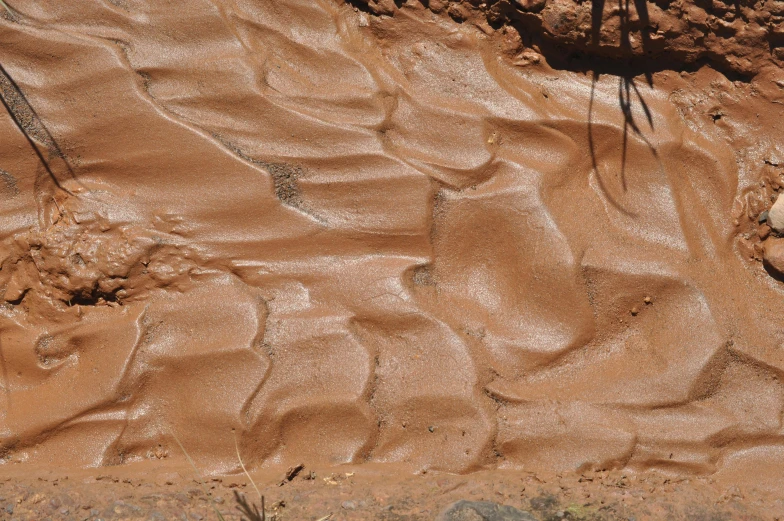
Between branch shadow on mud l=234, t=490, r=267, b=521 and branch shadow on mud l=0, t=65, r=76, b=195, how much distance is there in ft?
4.27

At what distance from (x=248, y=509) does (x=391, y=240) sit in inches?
41.5

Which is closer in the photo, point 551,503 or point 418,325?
point 551,503

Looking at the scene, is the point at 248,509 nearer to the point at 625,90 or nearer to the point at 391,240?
the point at 391,240

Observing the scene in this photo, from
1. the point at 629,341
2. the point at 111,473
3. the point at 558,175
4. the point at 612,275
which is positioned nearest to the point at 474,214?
the point at 558,175

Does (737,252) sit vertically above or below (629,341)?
above

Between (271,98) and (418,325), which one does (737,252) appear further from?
(271,98)

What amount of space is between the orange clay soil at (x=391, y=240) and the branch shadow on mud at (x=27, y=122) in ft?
0.04

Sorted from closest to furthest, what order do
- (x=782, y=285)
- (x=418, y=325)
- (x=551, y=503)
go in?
1. (x=551, y=503)
2. (x=418, y=325)
3. (x=782, y=285)

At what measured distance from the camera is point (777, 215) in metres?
2.61

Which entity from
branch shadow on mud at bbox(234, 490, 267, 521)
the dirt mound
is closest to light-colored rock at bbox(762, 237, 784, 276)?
the dirt mound

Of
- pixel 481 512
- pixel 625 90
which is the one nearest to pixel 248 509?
pixel 481 512

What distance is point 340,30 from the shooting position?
8.81 feet

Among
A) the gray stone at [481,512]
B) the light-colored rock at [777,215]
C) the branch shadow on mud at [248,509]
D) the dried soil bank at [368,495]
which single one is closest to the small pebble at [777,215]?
the light-colored rock at [777,215]

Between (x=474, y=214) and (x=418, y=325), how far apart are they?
47 cm
